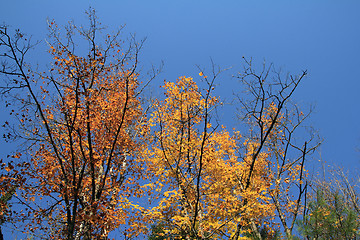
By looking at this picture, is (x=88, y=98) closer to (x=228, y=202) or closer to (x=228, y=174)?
(x=228, y=202)

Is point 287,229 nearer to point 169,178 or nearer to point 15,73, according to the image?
point 169,178

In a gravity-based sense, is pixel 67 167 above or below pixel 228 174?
below

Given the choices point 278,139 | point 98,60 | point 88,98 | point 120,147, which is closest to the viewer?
point 88,98

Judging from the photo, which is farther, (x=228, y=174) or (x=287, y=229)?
(x=228, y=174)

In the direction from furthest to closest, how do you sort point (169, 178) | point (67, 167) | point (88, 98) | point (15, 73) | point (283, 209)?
point (283, 209) < point (169, 178) < point (67, 167) < point (88, 98) < point (15, 73)

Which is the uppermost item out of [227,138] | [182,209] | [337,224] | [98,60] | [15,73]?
[227,138]

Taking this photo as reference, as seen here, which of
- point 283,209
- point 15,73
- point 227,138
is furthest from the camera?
point 227,138

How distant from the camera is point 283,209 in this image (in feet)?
39.8

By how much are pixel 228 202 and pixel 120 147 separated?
4.98m

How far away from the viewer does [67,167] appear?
8.73 meters

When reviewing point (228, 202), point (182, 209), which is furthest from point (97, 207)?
point (228, 202)

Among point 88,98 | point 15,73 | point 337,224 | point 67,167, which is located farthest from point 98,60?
point 337,224

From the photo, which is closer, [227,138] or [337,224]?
[337,224]

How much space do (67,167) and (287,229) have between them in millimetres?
9848
